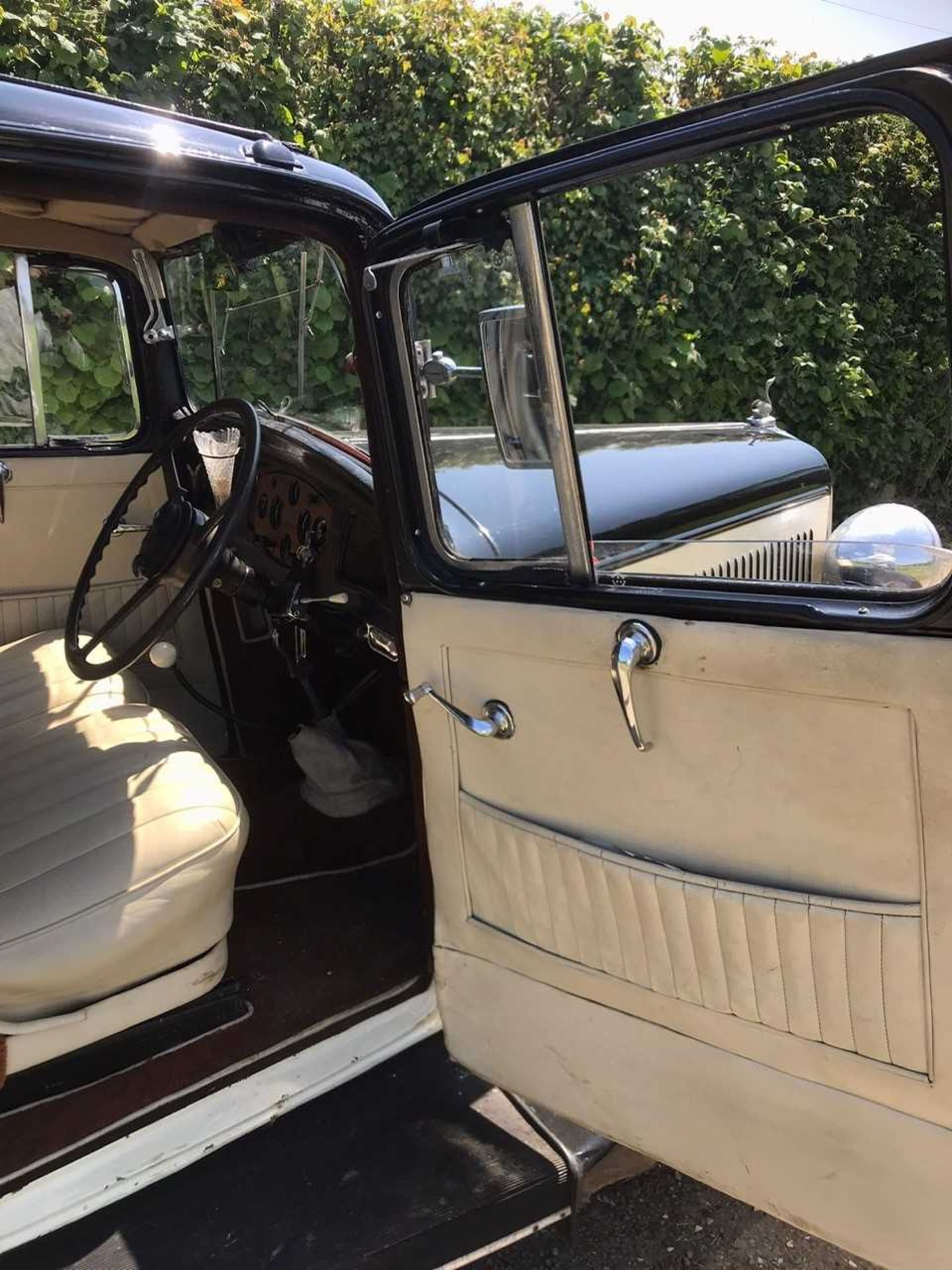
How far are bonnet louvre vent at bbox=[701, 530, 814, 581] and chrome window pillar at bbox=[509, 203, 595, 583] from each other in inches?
7.6

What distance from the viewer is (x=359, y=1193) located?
1.63m

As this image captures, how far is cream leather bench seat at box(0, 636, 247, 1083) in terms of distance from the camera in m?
1.63

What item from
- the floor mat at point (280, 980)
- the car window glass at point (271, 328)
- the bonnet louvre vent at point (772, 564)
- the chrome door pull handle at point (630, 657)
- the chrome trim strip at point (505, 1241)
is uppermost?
the car window glass at point (271, 328)

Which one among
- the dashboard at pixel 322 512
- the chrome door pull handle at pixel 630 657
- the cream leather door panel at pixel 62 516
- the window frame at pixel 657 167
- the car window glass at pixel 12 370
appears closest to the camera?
the window frame at pixel 657 167

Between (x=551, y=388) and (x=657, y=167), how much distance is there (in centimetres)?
32

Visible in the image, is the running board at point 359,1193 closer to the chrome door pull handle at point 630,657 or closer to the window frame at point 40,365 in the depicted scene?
the chrome door pull handle at point 630,657

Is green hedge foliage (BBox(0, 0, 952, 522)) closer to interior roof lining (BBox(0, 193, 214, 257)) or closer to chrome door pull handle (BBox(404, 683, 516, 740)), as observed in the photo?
interior roof lining (BBox(0, 193, 214, 257))

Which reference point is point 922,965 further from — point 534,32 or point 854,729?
point 534,32

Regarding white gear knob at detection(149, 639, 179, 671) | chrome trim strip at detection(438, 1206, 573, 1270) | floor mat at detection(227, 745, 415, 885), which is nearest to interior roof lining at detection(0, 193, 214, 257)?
white gear knob at detection(149, 639, 179, 671)

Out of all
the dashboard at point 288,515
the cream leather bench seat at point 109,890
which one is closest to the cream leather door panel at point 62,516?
the dashboard at point 288,515

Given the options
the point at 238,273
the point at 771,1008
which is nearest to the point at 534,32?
the point at 238,273

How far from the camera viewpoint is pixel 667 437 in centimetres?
247

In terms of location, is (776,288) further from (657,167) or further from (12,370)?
(12,370)

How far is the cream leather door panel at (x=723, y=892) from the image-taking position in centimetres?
124
